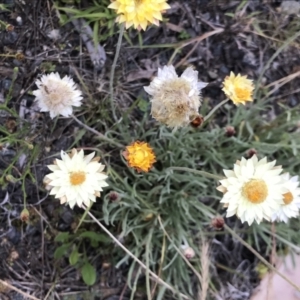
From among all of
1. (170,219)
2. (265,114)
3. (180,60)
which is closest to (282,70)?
(265,114)

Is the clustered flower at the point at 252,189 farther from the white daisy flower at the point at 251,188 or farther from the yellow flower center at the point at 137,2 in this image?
the yellow flower center at the point at 137,2

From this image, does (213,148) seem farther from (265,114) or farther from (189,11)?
(189,11)

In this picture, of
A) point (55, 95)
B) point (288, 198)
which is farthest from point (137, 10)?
point (288, 198)

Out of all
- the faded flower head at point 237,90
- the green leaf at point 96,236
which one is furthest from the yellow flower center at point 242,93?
the green leaf at point 96,236

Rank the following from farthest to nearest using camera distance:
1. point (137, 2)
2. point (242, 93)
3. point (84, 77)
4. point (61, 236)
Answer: point (84, 77) < point (61, 236) < point (242, 93) < point (137, 2)

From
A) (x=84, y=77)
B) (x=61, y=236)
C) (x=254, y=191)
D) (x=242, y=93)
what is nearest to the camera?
(x=254, y=191)

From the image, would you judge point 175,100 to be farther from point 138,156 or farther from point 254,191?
point 254,191

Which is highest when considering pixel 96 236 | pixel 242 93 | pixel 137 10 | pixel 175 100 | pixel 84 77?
pixel 137 10

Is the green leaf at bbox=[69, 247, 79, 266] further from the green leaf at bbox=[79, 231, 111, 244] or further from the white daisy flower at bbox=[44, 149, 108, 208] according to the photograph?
the white daisy flower at bbox=[44, 149, 108, 208]

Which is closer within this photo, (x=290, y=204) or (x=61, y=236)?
(x=290, y=204)
